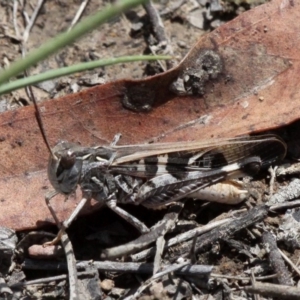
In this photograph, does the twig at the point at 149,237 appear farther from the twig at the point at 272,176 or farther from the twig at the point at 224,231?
the twig at the point at 272,176

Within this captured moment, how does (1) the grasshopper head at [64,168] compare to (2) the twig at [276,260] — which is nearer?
(2) the twig at [276,260]

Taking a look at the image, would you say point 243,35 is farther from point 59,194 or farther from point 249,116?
point 59,194

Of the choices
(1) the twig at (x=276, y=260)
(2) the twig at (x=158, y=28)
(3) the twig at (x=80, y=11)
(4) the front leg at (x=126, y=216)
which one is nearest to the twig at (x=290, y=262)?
(1) the twig at (x=276, y=260)

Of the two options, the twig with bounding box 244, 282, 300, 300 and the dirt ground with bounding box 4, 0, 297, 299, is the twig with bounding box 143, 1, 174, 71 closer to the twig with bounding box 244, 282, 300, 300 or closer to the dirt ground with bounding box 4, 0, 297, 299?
the dirt ground with bounding box 4, 0, 297, 299

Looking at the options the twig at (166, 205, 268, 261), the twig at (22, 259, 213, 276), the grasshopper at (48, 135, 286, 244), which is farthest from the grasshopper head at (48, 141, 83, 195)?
the twig at (166, 205, 268, 261)

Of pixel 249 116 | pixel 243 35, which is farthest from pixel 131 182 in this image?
pixel 243 35

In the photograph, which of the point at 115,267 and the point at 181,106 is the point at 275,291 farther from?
the point at 181,106
